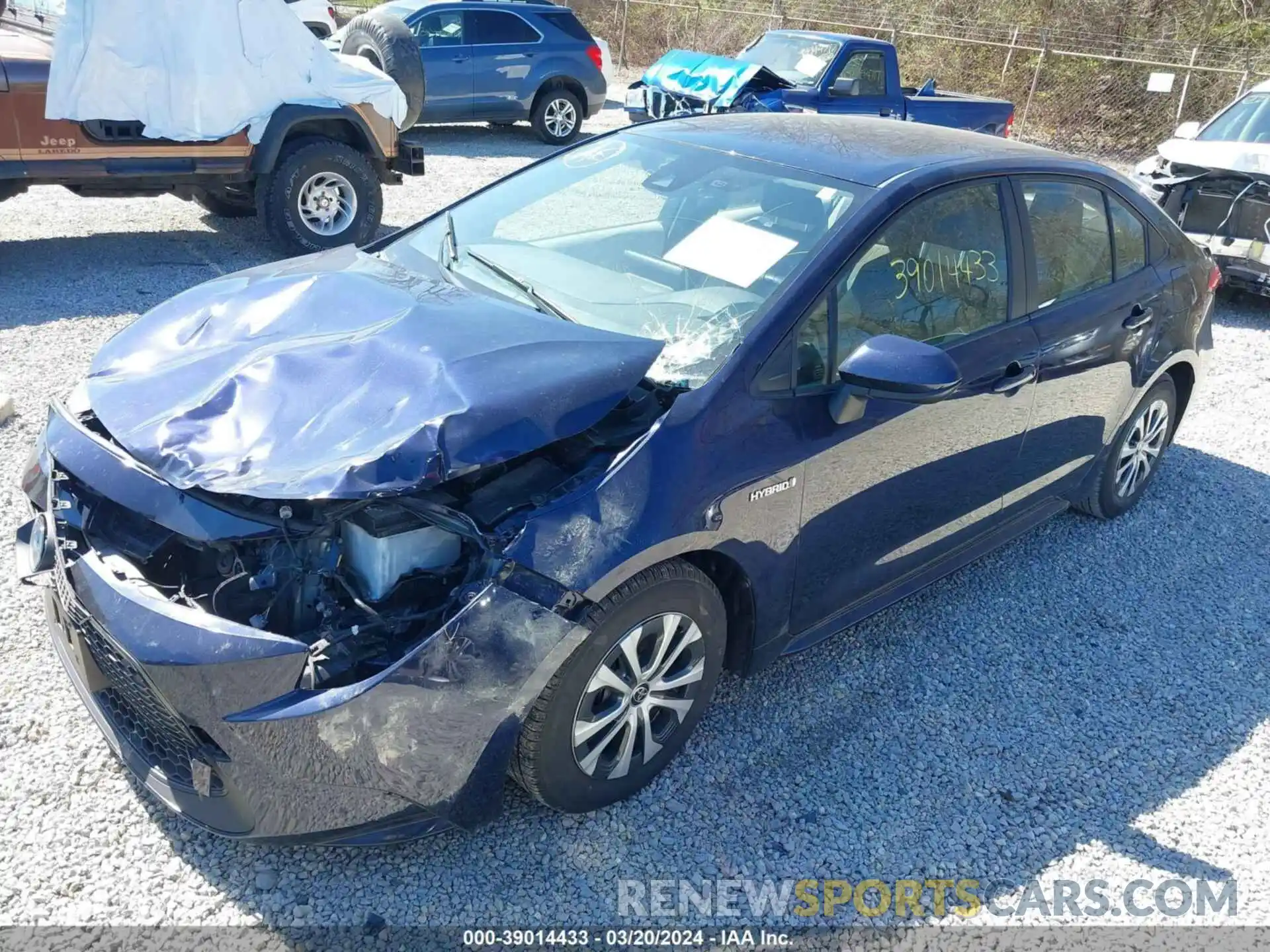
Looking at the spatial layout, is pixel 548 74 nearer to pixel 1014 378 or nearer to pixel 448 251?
pixel 448 251

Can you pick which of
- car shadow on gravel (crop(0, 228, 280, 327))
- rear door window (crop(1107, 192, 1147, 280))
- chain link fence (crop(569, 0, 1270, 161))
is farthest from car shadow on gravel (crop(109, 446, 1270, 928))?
chain link fence (crop(569, 0, 1270, 161))

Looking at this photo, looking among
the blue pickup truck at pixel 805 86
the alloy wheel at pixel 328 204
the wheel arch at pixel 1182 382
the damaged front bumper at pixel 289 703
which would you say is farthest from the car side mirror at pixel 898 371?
the blue pickup truck at pixel 805 86

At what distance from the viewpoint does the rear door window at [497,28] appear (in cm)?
1316

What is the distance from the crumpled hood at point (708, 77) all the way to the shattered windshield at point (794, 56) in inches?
9.8

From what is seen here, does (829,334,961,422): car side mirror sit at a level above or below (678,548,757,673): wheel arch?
above

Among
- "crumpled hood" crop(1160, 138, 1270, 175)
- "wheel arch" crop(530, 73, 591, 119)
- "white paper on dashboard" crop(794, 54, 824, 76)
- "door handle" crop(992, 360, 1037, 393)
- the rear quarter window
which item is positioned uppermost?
the rear quarter window

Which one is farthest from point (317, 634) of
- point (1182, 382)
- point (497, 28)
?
point (497, 28)

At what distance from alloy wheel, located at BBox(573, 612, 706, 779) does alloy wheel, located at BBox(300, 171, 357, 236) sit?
608cm

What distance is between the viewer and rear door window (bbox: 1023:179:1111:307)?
3.79 m

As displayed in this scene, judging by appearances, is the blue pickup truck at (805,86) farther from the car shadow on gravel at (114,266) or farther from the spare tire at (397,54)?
the car shadow on gravel at (114,266)

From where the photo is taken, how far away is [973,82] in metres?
18.8

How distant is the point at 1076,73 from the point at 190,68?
609 inches

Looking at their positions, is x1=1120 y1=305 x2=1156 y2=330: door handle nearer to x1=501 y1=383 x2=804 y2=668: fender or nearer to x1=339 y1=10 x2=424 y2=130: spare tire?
x1=501 y1=383 x2=804 y2=668: fender

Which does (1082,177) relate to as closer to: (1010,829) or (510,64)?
(1010,829)
